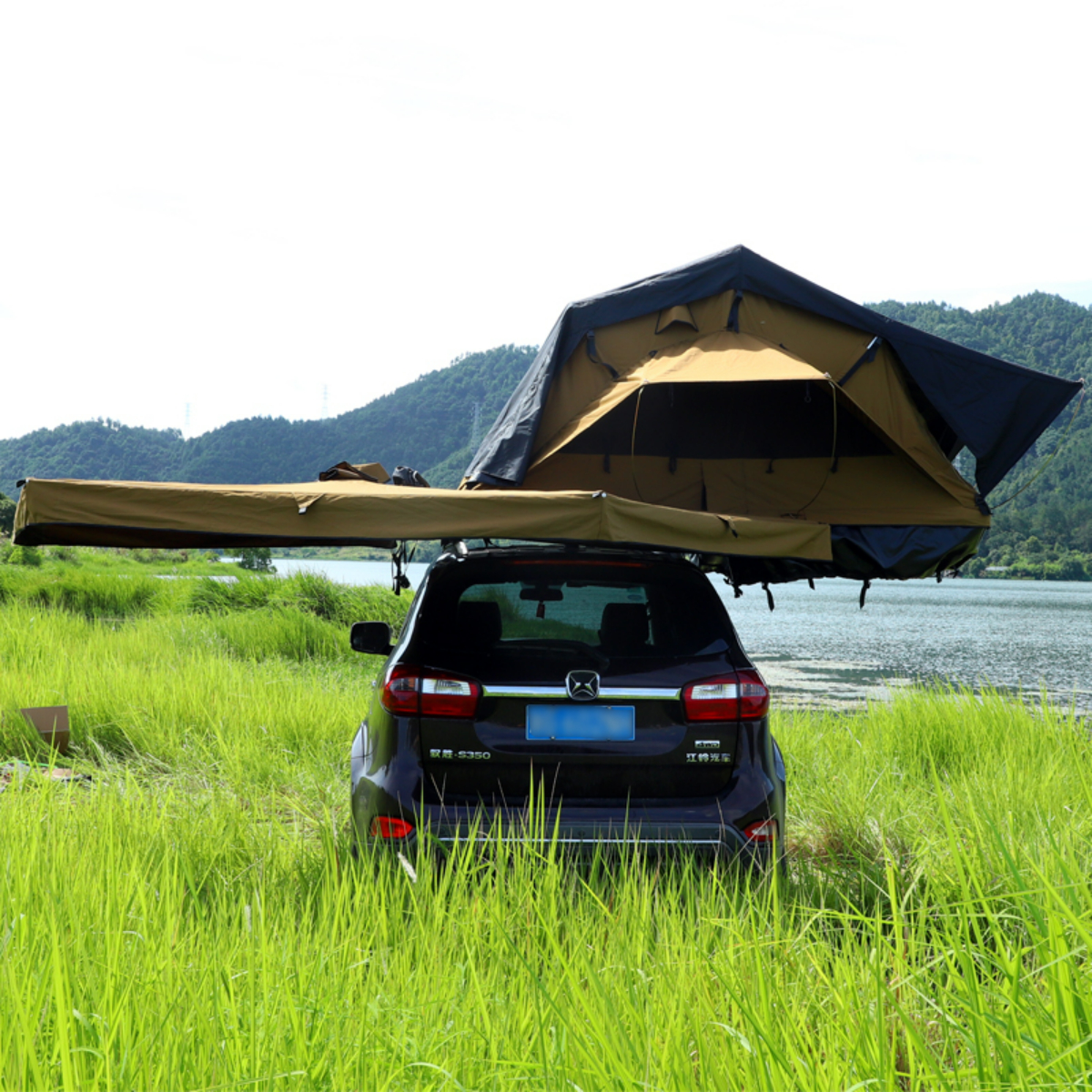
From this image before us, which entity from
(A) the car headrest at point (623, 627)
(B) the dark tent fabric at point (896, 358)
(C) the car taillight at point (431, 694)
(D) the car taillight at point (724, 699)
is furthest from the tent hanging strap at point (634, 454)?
(C) the car taillight at point (431, 694)

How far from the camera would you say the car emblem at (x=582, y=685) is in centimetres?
331

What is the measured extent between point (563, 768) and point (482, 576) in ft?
2.63

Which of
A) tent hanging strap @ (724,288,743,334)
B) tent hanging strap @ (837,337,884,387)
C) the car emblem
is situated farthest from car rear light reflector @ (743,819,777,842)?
tent hanging strap @ (724,288,743,334)

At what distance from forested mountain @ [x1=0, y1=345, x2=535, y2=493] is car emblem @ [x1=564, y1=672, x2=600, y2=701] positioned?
70.3 m

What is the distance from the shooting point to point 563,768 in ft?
10.8

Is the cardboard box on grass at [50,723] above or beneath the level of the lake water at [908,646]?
above

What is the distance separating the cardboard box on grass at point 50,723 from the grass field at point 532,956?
54.3 inches

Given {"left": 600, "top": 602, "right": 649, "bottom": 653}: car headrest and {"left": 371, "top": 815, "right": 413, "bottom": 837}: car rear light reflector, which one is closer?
{"left": 371, "top": 815, "right": 413, "bottom": 837}: car rear light reflector

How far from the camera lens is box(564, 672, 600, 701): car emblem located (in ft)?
10.8

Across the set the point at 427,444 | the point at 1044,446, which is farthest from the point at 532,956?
the point at 427,444

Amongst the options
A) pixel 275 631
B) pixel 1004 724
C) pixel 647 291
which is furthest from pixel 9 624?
pixel 1004 724

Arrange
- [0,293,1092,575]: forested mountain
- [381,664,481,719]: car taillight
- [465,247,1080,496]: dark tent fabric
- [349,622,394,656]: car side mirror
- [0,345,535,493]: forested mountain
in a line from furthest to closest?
[0,345,535,493]: forested mountain < [0,293,1092,575]: forested mountain < [465,247,1080,496]: dark tent fabric < [349,622,394,656]: car side mirror < [381,664,481,719]: car taillight

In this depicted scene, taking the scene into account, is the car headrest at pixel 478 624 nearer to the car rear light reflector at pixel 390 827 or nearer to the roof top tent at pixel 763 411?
the car rear light reflector at pixel 390 827

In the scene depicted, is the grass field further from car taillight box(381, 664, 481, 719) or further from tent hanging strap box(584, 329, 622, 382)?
tent hanging strap box(584, 329, 622, 382)
